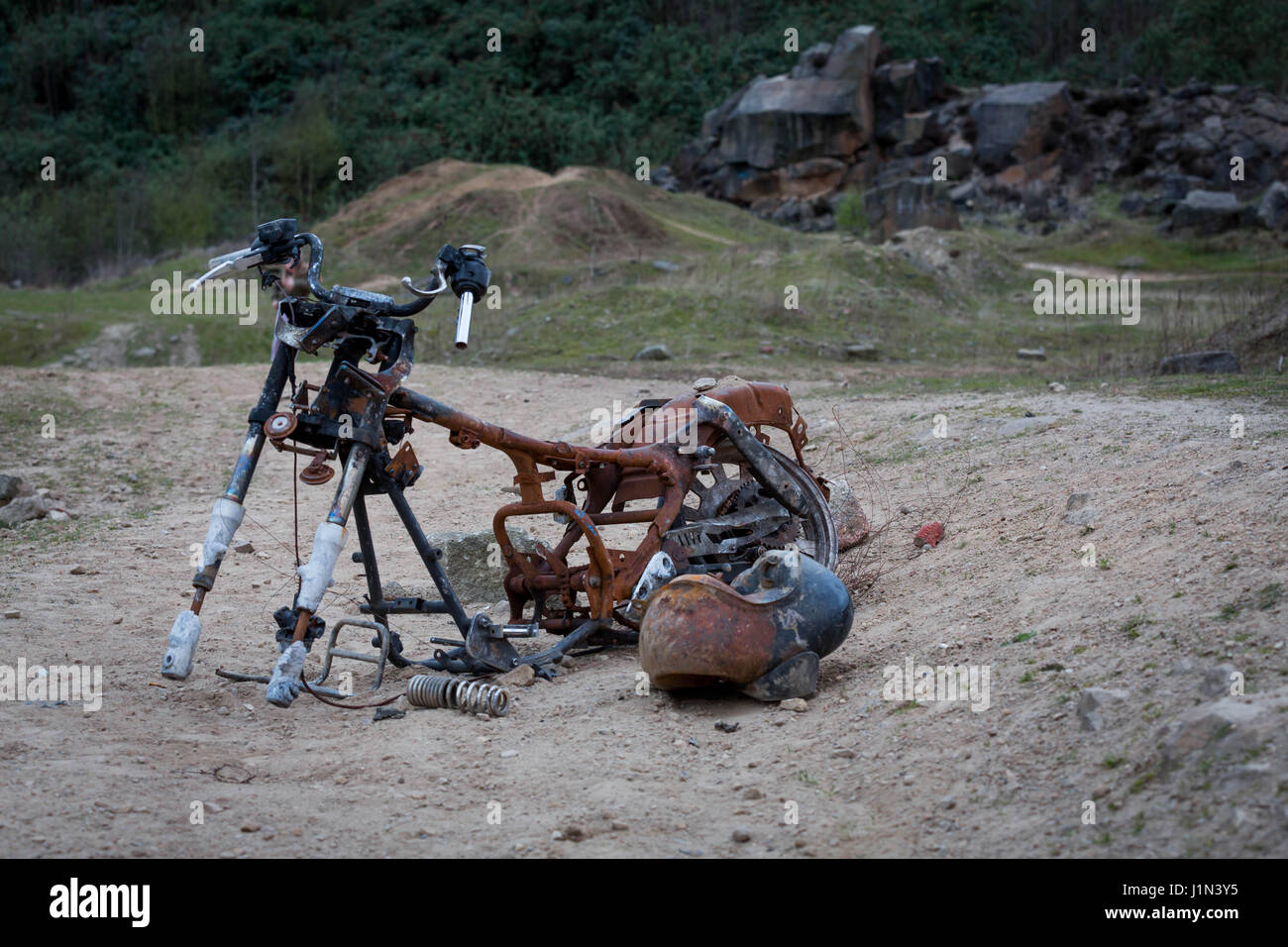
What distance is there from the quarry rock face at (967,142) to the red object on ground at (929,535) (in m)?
26.6

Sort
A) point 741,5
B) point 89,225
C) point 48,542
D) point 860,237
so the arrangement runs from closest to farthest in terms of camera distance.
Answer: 1. point 48,542
2. point 860,237
3. point 89,225
4. point 741,5

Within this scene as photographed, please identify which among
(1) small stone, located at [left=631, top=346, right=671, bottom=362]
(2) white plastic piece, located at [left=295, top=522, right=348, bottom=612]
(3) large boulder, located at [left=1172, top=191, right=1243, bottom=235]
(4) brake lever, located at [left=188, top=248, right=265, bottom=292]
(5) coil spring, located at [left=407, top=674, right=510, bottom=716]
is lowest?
(5) coil spring, located at [left=407, top=674, right=510, bottom=716]

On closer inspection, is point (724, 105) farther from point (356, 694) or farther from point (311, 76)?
point (356, 694)

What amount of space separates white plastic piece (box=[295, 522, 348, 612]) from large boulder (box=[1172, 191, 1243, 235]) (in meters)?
27.2

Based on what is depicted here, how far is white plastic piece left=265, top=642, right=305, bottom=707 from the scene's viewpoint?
14.5 ft

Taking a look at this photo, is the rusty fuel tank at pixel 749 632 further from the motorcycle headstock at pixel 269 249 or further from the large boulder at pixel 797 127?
the large boulder at pixel 797 127

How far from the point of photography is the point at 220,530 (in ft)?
15.7

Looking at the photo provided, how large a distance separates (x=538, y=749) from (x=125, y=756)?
1444 mm

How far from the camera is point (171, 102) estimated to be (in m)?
47.0

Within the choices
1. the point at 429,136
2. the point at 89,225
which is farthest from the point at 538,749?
the point at 429,136

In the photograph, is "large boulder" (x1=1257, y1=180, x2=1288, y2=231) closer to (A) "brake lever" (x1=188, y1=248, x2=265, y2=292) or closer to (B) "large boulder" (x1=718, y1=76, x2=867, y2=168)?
(B) "large boulder" (x1=718, y1=76, x2=867, y2=168)

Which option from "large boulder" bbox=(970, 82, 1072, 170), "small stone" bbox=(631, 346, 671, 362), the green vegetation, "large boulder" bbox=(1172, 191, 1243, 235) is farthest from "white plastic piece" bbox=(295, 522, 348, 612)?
"large boulder" bbox=(970, 82, 1072, 170)

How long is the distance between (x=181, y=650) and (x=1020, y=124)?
37336 millimetres

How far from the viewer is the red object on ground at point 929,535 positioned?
6.51 meters
